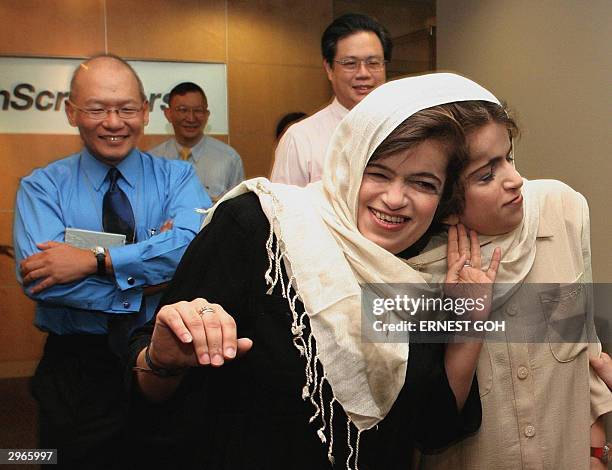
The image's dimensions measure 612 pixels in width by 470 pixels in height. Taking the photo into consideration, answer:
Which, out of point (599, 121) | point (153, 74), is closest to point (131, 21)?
point (153, 74)

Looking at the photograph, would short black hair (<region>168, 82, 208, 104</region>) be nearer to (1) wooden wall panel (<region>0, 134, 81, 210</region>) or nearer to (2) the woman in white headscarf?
(1) wooden wall panel (<region>0, 134, 81, 210</region>)

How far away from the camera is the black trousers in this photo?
6.29 ft

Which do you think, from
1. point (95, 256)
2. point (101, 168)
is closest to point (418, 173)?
point (95, 256)

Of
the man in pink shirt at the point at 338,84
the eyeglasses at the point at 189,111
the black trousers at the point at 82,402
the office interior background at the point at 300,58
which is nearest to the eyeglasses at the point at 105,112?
the black trousers at the point at 82,402

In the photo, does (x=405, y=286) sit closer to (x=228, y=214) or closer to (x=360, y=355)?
(x=360, y=355)

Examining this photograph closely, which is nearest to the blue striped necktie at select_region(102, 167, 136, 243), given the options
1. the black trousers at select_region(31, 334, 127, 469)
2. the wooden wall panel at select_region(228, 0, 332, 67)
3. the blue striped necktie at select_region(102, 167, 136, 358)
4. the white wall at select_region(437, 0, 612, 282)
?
the blue striped necktie at select_region(102, 167, 136, 358)

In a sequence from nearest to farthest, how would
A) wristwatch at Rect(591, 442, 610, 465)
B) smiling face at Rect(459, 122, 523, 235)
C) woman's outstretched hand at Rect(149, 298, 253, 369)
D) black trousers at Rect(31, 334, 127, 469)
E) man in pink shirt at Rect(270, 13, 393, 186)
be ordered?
woman's outstretched hand at Rect(149, 298, 253, 369) → smiling face at Rect(459, 122, 523, 235) → wristwatch at Rect(591, 442, 610, 465) → black trousers at Rect(31, 334, 127, 469) → man in pink shirt at Rect(270, 13, 393, 186)

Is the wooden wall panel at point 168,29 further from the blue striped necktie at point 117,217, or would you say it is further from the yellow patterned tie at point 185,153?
the blue striped necktie at point 117,217

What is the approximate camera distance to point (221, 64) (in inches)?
137

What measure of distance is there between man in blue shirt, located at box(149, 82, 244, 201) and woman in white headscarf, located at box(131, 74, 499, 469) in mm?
1894

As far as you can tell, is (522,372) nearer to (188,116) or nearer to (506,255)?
(506,255)

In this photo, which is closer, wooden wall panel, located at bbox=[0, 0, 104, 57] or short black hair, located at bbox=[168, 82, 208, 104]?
wooden wall panel, located at bbox=[0, 0, 104, 57]

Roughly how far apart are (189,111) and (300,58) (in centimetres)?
61

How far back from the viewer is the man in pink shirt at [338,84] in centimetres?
261
